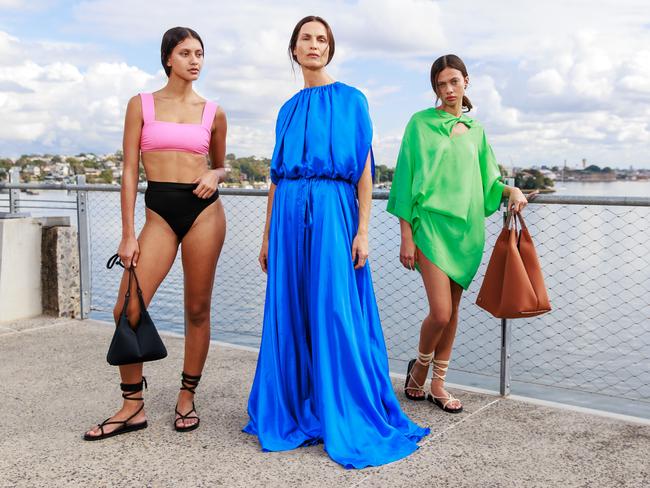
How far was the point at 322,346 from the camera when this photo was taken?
3.17 meters

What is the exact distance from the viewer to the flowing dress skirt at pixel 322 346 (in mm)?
3141

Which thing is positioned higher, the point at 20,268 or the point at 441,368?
the point at 20,268

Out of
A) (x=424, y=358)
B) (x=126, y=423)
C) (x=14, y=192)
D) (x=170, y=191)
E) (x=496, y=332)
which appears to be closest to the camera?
(x=170, y=191)

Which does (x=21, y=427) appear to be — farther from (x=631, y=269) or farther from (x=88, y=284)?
(x=631, y=269)

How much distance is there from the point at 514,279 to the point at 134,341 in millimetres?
1869

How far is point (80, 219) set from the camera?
588 centimetres

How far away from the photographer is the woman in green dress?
3.42 m

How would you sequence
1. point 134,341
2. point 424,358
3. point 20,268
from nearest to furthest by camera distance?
point 134,341 → point 424,358 → point 20,268

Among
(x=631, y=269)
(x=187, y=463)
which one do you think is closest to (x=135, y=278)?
(x=187, y=463)

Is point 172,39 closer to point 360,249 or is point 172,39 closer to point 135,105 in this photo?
point 135,105

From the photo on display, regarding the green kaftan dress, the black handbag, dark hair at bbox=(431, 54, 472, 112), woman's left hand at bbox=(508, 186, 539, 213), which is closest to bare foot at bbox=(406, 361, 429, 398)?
the green kaftan dress

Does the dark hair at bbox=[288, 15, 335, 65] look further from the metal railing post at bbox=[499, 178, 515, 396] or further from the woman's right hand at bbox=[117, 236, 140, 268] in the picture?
the metal railing post at bbox=[499, 178, 515, 396]

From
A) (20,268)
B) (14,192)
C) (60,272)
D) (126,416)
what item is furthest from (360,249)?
(14,192)

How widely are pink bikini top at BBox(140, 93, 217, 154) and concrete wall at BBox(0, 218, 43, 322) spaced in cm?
315
